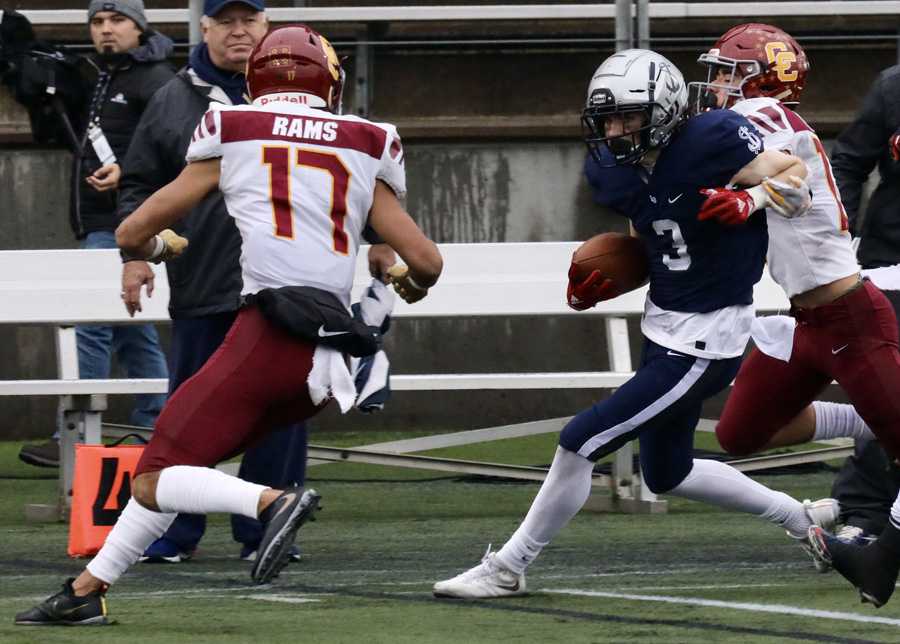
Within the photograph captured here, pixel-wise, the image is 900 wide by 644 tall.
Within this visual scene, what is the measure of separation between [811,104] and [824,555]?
6033 mm

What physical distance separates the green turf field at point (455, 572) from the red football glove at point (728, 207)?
1.01 metres

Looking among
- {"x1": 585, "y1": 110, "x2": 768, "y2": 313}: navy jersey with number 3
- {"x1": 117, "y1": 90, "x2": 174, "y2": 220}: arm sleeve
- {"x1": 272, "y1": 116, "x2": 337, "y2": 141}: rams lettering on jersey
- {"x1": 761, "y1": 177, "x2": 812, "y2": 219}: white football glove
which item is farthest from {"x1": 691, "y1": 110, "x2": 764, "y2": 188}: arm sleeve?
{"x1": 117, "y1": 90, "x2": 174, "y2": 220}: arm sleeve

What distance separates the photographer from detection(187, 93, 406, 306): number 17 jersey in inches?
195

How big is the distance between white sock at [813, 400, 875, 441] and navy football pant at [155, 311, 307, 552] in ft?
5.41

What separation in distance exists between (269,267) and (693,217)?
1.20 metres

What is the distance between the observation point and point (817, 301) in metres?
5.69

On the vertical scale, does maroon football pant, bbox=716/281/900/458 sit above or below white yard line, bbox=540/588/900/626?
above

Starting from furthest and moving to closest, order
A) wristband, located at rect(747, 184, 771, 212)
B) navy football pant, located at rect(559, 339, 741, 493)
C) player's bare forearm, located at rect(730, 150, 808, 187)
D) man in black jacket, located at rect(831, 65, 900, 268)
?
man in black jacket, located at rect(831, 65, 900, 268) < navy football pant, located at rect(559, 339, 741, 493) < player's bare forearm, located at rect(730, 150, 808, 187) < wristband, located at rect(747, 184, 771, 212)

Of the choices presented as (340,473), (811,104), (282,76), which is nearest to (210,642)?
(282,76)

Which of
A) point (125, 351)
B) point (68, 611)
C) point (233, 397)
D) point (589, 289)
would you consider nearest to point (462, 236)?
point (125, 351)

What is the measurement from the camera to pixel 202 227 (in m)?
6.36

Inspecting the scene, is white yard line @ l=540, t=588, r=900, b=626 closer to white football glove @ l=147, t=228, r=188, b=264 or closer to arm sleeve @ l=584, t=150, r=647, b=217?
arm sleeve @ l=584, t=150, r=647, b=217

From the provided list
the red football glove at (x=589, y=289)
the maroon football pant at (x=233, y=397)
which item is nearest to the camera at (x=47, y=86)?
the red football glove at (x=589, y=289)

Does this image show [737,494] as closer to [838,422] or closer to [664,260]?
[838,422]
